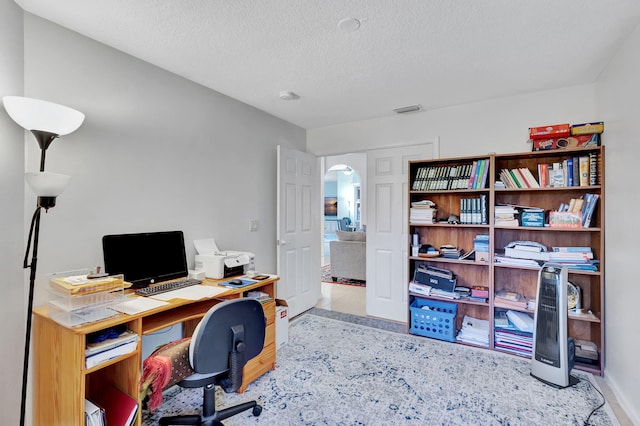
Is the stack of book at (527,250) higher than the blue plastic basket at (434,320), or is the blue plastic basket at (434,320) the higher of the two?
the stack of book at (527,250)

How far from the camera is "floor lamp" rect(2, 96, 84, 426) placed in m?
1.44

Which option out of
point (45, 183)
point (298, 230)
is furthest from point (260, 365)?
point (45, 183)

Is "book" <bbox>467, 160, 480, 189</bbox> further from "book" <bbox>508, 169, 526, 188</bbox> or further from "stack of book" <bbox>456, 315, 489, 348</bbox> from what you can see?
"stack of book" <bbox>456, 315, 489, 348</bbox>

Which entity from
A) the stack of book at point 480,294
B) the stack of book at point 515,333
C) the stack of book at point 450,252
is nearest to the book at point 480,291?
the stack of book at point 480,294

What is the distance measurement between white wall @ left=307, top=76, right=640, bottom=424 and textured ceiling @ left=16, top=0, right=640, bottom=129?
0.53 ft

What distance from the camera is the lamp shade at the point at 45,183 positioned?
143cm

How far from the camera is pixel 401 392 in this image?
2.19 m

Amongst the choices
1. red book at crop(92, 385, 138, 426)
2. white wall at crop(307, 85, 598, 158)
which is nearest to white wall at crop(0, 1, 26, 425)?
red book at crop(92, 385, 138, 426)

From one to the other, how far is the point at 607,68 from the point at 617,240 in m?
1.29

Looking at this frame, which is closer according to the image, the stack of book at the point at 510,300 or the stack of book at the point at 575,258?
the stack of book at the point at 575,258

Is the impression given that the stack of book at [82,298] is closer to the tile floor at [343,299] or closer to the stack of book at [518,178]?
the tile floor at [343,299]

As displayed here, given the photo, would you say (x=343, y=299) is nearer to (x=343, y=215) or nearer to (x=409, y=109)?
(x=409, y=109)

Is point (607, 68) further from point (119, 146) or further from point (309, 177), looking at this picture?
point (119, 146)

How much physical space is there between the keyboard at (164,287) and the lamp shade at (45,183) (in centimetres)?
80
